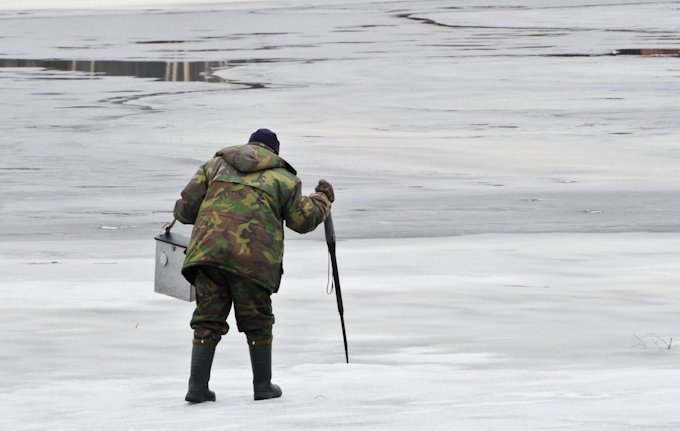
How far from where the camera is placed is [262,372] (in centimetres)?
679

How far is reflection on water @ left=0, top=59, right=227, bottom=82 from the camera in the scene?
30062 mm

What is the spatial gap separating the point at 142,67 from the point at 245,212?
2613cm

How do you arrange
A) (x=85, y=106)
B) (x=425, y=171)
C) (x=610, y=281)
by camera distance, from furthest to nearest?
(x=85, y=106) < (x=425, y=171) < (x=610, y=281)

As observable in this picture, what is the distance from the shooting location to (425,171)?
17.3 metres

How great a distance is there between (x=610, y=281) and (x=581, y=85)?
53.4ft

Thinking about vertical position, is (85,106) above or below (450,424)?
below

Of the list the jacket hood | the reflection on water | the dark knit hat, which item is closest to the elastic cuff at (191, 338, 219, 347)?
the jacket hood

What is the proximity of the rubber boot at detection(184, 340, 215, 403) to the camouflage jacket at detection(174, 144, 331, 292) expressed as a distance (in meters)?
0.32

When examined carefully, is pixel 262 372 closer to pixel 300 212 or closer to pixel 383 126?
pixel 300 212

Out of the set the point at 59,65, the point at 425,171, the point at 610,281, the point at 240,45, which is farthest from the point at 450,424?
the point at 240,45

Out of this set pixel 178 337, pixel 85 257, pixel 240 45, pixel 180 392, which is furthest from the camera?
pixel 240 45

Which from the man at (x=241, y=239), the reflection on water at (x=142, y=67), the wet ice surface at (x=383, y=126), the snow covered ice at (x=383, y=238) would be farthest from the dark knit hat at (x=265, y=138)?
the reflection on water at (x=142, y=67)

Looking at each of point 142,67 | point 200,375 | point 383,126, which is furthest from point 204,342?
point 142,67

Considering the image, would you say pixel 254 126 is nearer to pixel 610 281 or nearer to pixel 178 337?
pixel 610 281
